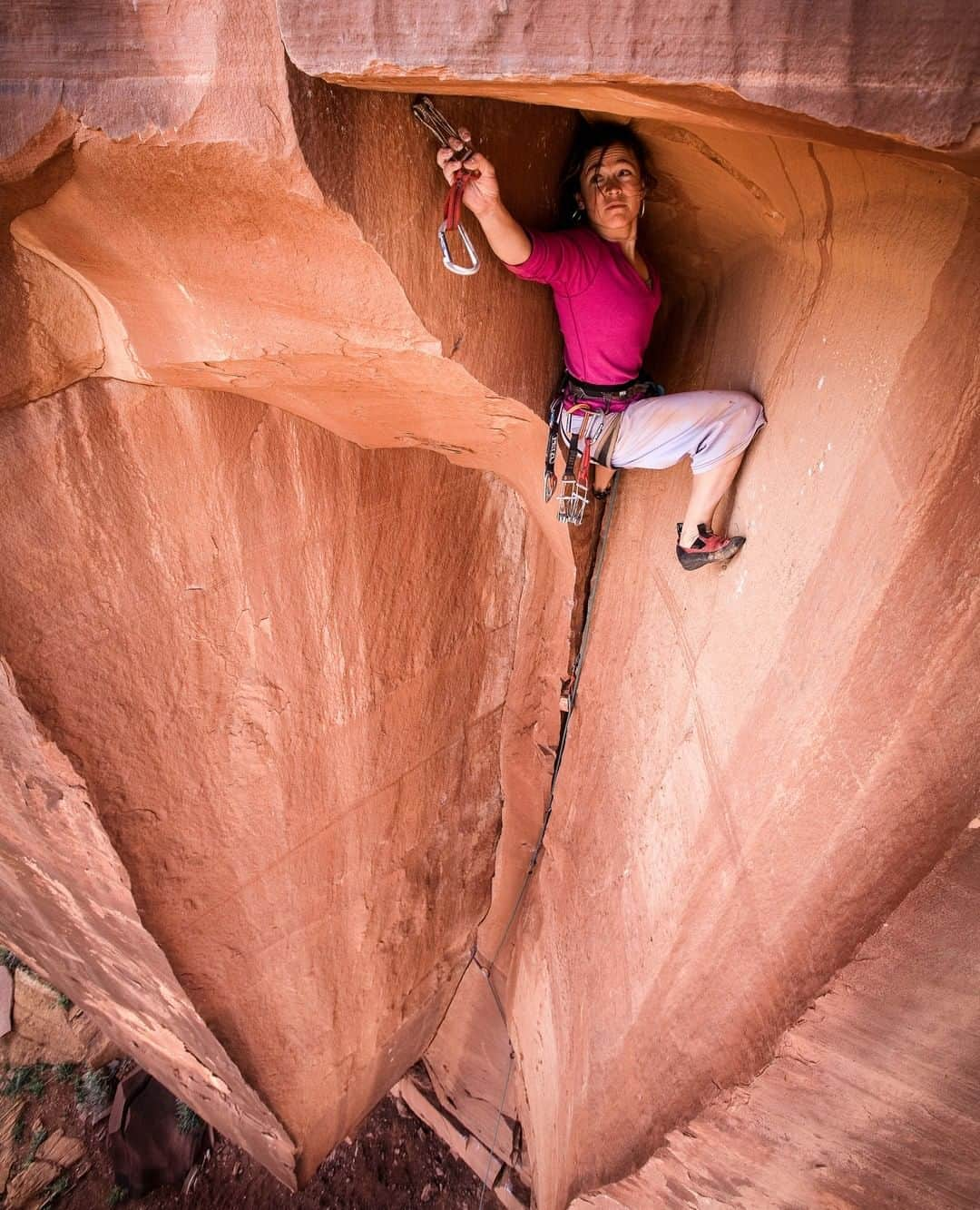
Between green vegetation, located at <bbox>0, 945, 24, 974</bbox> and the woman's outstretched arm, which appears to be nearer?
the woman's outstretched arm

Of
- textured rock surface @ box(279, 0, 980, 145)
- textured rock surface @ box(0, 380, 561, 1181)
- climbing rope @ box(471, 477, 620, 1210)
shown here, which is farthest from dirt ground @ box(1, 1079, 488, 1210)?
textured rock surface @ box(279, 0, 980, 145)

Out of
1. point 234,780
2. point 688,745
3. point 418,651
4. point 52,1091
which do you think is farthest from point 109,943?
point 52,1091

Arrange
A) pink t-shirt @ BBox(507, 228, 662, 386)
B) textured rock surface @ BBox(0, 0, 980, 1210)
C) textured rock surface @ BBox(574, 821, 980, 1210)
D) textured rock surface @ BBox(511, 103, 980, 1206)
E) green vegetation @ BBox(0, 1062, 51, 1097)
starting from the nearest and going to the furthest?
textured rock surface @ BBox(0, 0, 980, 1210) → textured rock surface @ BBox(511, 103, 980, 1206) → textured rock surface @ BBox(574, 821, 980, 1210) → pink t-shirt @ BBox(507, 228, 662, 386) → green vegetation @ BBox(0, 1062, 51, 1097)

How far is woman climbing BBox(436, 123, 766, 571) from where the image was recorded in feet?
4.99

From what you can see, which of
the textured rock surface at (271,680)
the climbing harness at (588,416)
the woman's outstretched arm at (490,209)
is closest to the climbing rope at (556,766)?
the textured rock surface at (271,680)

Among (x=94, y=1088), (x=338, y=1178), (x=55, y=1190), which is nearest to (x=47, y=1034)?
(x=94, y=1088)

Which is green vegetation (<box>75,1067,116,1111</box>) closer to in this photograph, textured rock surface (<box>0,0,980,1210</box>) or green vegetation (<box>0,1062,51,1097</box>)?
green vegetation (<box>0,1062,51,1097</box>)

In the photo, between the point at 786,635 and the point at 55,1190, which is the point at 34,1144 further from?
the point at 786,635

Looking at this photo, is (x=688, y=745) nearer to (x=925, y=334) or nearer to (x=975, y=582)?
(x=975, y=582)

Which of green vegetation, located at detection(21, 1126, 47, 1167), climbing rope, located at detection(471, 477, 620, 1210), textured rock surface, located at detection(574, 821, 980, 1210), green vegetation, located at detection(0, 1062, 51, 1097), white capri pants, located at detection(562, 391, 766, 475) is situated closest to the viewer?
textured rock surface, located at detection(574, 821, 980, 1210)

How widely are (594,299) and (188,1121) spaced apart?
5.61 m

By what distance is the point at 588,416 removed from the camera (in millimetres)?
1787

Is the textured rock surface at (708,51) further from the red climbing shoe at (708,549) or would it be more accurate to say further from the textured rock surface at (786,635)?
the red climbing shoe at (708,549)

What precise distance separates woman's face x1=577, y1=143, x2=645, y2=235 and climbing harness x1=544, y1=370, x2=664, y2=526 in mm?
373
